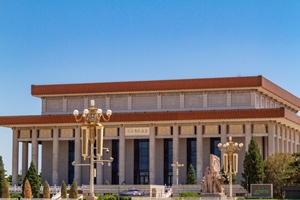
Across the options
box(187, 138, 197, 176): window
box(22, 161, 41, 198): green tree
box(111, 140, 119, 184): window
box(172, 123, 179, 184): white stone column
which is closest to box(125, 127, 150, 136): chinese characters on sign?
box(172, 123, 179, 184): white stone column

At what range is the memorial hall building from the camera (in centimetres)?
8788

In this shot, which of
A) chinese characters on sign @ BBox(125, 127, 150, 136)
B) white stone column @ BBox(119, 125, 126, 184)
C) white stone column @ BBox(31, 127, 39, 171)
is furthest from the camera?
white stone column @ BBox(31, 127, 39, 171)

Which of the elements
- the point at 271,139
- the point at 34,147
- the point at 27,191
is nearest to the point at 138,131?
the point at 34,147

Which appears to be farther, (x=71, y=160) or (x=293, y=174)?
(x=71, y=160)

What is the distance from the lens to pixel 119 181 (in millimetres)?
90688

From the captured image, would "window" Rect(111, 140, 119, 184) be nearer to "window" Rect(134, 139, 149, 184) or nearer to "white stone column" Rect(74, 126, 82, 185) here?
"window" Rect(134, 139, 149, 184)

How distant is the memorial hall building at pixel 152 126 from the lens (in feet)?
288

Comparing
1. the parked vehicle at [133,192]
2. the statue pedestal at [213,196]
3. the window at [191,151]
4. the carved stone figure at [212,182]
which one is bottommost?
the parked vehicle at [133,192]

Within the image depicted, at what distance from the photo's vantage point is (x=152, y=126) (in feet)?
294

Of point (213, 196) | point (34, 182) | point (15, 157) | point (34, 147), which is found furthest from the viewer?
point (15, 157)

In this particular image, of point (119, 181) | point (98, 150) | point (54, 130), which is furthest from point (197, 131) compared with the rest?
point (98, 150)

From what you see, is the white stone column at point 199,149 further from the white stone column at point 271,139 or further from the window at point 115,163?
the window at point 115,163

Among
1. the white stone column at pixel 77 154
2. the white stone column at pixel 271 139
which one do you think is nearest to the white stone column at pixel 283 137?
the white stone column at pixel 271 139

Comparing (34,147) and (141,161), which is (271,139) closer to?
(141,161)
